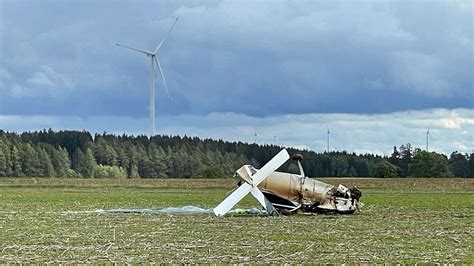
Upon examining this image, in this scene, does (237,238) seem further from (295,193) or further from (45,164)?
(45,164)

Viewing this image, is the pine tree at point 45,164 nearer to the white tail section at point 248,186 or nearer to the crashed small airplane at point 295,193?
the crashed small airplane at point 295,193

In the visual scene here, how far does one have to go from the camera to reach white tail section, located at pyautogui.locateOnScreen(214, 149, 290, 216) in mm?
36375

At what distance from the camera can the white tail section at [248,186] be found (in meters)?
36.4

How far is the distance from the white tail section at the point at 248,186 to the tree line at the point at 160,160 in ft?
383

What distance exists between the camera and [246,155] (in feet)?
625

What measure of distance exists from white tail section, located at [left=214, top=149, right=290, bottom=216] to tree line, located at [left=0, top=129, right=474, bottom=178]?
117 meters

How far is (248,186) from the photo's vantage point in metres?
37.1

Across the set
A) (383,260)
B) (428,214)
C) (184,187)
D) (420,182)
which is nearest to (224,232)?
(383,260)

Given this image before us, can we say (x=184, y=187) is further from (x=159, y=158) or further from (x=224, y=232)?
(x=159, y=158)

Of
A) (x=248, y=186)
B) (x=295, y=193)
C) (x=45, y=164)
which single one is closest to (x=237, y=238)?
(x=248, y=186)

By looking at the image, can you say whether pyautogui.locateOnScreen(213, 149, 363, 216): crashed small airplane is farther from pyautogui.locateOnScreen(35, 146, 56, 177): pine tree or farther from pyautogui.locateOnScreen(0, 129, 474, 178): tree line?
pyautogui.locateOnScreen(35, 146, 56, 177): pine tree

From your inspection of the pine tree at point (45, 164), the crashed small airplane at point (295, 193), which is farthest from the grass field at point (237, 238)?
the pine tree at point (45, 164)

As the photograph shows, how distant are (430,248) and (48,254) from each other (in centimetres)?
1000

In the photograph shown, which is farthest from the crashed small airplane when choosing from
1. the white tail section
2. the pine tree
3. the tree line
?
the pine tree
